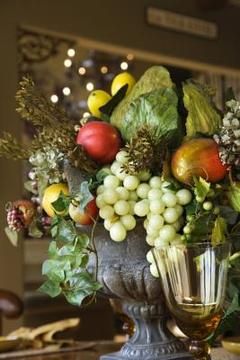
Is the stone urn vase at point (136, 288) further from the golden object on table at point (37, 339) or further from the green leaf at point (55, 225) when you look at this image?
the golden object on table at point (37, 339)

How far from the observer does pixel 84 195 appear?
1.10 metres

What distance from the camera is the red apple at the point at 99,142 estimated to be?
3.72ft

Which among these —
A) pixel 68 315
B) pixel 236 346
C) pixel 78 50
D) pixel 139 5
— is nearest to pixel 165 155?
pixel 236 346

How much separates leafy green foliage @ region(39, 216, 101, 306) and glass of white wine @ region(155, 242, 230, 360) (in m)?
0.15

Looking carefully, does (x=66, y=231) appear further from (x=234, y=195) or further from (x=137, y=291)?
(x=234, y=195)

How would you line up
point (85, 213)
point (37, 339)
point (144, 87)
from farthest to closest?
point (37, 339) → point (144, 87) → point (85, 213)

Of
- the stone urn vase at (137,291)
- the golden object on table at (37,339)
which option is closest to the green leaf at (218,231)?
the stone urn vase at (137,291)

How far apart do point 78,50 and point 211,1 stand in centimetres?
142

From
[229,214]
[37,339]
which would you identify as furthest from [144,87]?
[37,339]

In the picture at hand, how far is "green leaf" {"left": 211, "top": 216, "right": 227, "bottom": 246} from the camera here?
41.6 inches

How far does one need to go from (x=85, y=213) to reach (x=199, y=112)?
0.81ft

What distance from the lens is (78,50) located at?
5.73 m

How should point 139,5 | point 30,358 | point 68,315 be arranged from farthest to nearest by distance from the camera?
point 68,315, point 139,5, point 30,358

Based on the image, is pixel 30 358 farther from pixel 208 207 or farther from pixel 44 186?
pixel 208 207
